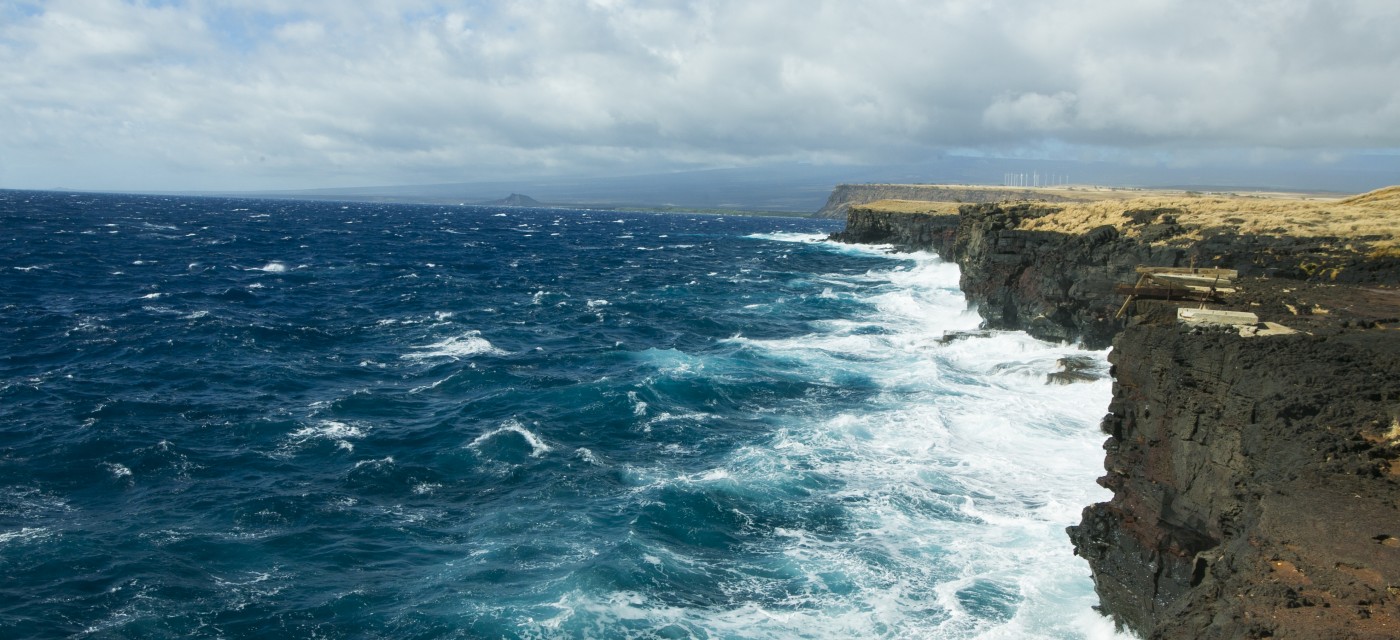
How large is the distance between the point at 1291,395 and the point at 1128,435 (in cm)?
364

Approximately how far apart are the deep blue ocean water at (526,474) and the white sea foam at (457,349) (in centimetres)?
41

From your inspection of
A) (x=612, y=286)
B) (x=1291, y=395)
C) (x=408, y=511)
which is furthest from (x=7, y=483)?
(x=612, y=286)

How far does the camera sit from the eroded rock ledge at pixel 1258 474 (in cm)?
1017

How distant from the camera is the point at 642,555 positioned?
19625 millimetres

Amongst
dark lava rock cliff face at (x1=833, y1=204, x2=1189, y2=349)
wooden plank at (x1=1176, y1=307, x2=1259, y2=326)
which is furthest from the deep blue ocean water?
wooden plank at (x1=1176, y1=307, x2=1259, y2=326)

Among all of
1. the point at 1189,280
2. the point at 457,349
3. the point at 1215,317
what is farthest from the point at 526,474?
the point at 1189,280

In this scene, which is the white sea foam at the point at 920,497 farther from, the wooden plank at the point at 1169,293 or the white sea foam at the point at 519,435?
the wooden plank at the point at 1169,293

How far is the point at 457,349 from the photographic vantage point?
41375 millimetres

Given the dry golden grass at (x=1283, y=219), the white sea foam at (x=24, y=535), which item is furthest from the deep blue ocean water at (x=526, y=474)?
the dry golden grass at (x=1283, y=219)

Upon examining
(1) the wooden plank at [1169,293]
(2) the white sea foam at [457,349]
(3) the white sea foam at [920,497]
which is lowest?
(3) the white sea foam at [920,497]

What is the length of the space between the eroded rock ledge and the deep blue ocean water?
2.83 meters

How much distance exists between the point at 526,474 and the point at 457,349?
1803 cm

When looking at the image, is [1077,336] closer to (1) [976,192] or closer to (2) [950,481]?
(2) [950,481]

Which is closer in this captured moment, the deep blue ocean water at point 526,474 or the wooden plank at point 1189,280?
the deep blue ocean water at point 526,474
